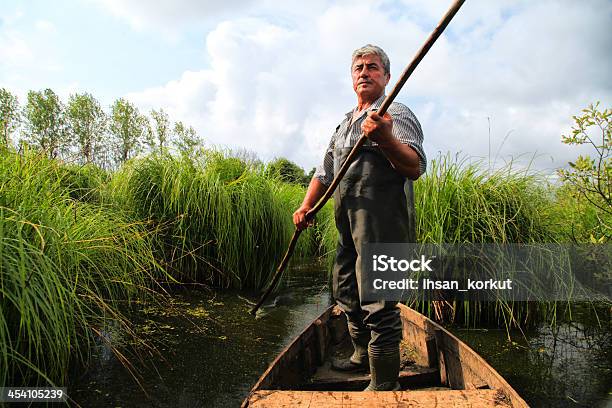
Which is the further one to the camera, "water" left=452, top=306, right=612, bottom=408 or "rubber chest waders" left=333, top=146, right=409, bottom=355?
"water" left=452, top=306, right=612, bottom=408

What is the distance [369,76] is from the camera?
207cm

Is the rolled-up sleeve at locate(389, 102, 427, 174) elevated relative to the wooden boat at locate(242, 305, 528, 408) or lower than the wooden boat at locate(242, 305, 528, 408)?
elevated

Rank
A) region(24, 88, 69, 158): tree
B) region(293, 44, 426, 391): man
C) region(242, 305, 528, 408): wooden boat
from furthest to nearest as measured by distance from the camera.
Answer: region(24, 88, 69, 158): tree
region(293, 44, 426, 391): man
region(242, 305, 528, 408): wooden boat

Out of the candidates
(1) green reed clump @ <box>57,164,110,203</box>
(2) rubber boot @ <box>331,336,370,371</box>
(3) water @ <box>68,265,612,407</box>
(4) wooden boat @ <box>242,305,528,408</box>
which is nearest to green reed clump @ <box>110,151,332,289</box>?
(1) green reed clump @ <box>57,164,110,203</box>

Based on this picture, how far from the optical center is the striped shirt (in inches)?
73.9

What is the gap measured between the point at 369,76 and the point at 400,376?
68.1 inches

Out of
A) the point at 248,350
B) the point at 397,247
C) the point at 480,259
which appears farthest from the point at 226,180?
the point at 397,247

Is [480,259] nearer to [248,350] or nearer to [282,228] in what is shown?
[248,350]

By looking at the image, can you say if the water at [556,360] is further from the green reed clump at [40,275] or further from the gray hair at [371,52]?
the green reed clump at [40,275]

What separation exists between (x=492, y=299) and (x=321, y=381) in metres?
1.89

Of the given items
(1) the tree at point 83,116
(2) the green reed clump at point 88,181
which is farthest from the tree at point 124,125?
(2) the green reed clump at point 88,181

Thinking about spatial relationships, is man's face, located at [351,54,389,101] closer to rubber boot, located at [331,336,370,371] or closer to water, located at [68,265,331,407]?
rubber boot, located at [331,336,370,371]

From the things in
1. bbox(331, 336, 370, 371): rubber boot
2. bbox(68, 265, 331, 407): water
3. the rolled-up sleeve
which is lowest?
bbox(68, 265, 331, 407): water

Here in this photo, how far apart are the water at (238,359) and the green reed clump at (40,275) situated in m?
0.33
